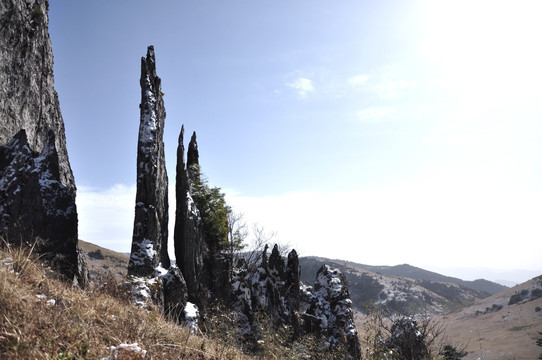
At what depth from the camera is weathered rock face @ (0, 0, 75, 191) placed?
11.4 meters

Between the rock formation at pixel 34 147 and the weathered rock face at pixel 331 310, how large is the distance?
14.2 meters

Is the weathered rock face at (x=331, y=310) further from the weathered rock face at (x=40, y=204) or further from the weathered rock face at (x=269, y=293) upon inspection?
the weathered rock face at (x=40, y=204)

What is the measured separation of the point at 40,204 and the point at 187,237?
31.1ft

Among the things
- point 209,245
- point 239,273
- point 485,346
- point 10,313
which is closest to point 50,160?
point 10,313

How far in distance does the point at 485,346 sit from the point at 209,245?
58007mm

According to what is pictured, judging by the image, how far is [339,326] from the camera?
18875mm

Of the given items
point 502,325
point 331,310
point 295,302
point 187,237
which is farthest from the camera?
point 502,325

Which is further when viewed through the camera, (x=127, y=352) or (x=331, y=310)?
(x=331, y=310)

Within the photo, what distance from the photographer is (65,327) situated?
3.47 m

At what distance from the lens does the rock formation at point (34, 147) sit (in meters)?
9.39

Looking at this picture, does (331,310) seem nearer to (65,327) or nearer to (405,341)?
(405,341)

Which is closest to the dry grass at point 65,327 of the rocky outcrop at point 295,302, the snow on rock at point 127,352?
the snow on rock at point 127,352

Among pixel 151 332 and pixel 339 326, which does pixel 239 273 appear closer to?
pixel 339 326

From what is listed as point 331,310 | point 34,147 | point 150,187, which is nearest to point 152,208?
point 150,187
